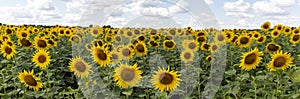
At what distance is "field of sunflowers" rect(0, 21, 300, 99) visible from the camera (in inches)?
162

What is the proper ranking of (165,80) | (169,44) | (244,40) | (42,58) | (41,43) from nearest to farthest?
(165,80)
(42,58)
(41,43)
(244,40)
(169,44)

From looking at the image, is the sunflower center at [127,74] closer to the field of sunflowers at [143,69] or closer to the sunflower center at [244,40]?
the field of sunflowers at [143,69]

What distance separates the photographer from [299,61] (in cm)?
739

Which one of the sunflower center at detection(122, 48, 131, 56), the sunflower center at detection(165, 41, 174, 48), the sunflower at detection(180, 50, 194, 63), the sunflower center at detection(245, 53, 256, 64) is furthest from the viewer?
the sunflower center at detection(165, 41, 174, 48)

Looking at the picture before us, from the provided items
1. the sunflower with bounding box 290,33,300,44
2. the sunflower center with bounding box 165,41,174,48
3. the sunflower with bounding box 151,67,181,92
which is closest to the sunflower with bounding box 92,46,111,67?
the sunflower with bounding box 151,67,181,92

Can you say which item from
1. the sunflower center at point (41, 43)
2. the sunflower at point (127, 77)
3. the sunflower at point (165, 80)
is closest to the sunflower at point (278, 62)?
the sunflower at point (165, 80)

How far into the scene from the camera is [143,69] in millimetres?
7379

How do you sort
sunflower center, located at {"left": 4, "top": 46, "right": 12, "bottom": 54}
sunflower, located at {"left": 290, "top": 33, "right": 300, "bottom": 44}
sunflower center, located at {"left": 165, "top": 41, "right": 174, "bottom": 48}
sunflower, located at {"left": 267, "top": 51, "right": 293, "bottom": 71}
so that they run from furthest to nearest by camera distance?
sunflower, located at {"left": 290, "top": 33, "right": 300, "bottom": 44} < sunflower center, located at {"left": 165, "top": 41, "right": 174, "bottom": 48} < sunflower center, located at {"left": 4, "top": 46, "right": 12, "bottom": 54} < sunflower, located at {"left": 267, "top": 51, "right": 293, "bottom": 71}

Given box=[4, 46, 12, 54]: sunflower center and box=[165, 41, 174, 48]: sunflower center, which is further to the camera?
box=[165, 41, 174, 48]: sunflower center

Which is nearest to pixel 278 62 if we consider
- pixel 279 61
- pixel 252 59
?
pixel 279 61

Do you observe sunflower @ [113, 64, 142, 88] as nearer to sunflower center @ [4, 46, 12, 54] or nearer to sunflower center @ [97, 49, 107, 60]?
sunflower center @ [97, 49, 107, 60]

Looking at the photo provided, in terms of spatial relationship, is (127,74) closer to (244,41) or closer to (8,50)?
(8,50)

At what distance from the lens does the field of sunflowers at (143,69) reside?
4.11m

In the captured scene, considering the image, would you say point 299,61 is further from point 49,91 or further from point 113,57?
point 49,91
